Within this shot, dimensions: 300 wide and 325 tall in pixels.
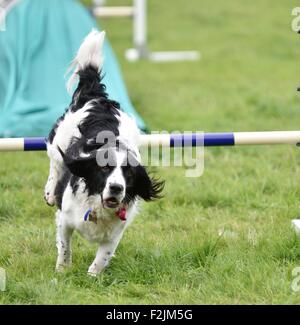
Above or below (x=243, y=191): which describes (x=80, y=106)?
above

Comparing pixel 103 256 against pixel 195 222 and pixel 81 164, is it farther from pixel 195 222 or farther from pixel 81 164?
pixel 195 222

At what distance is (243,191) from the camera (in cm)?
545

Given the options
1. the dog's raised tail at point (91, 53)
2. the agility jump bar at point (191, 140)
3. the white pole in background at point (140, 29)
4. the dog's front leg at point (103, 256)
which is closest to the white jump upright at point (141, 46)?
the white pole in background at point (140, 29)

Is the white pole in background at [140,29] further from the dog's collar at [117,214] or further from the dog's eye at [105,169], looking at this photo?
the dog's eye at [105,169]

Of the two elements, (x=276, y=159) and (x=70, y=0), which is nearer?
(x=276, y=159)

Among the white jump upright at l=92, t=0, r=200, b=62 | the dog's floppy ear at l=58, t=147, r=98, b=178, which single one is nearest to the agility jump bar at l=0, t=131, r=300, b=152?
the dog's floppy ear at l=58, t=147, r=98, b=178

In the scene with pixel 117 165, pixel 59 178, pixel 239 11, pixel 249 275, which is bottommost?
pixel 239 11

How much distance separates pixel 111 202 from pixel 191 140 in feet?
2.78

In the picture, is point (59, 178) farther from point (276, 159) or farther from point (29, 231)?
point (276, 159)

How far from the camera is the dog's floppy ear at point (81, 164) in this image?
3.61m

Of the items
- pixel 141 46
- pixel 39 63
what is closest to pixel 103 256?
pixel 39 63

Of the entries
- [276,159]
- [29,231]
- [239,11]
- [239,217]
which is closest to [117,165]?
[29,231]

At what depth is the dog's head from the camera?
11.5 ft
